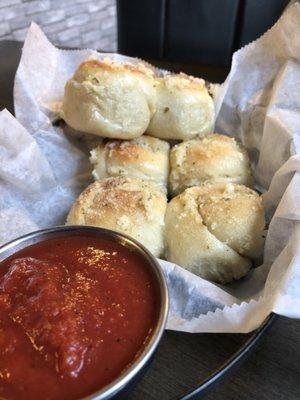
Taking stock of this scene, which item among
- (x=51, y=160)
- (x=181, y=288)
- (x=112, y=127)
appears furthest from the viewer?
(x=51, y=160)

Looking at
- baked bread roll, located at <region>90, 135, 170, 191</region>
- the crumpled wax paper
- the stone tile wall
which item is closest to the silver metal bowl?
the crumpled wax paper

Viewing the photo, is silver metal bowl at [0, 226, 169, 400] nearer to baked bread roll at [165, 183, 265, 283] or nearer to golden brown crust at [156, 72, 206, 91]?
baked bread roll at [165, 183, 265, 283]

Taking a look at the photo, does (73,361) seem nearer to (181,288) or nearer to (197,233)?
(181,288)

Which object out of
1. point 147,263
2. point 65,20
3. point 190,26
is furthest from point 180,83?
point 65,20

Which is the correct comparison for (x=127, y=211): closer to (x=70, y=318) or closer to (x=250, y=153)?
(x=70, y=318)

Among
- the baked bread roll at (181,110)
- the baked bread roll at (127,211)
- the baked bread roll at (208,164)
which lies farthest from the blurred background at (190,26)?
the baked bread roll at (127,211)

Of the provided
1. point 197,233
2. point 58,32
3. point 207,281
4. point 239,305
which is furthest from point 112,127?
point 58,32

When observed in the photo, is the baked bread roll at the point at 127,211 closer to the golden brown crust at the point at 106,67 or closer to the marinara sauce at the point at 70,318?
the marinara sauce at the point at 70,318
